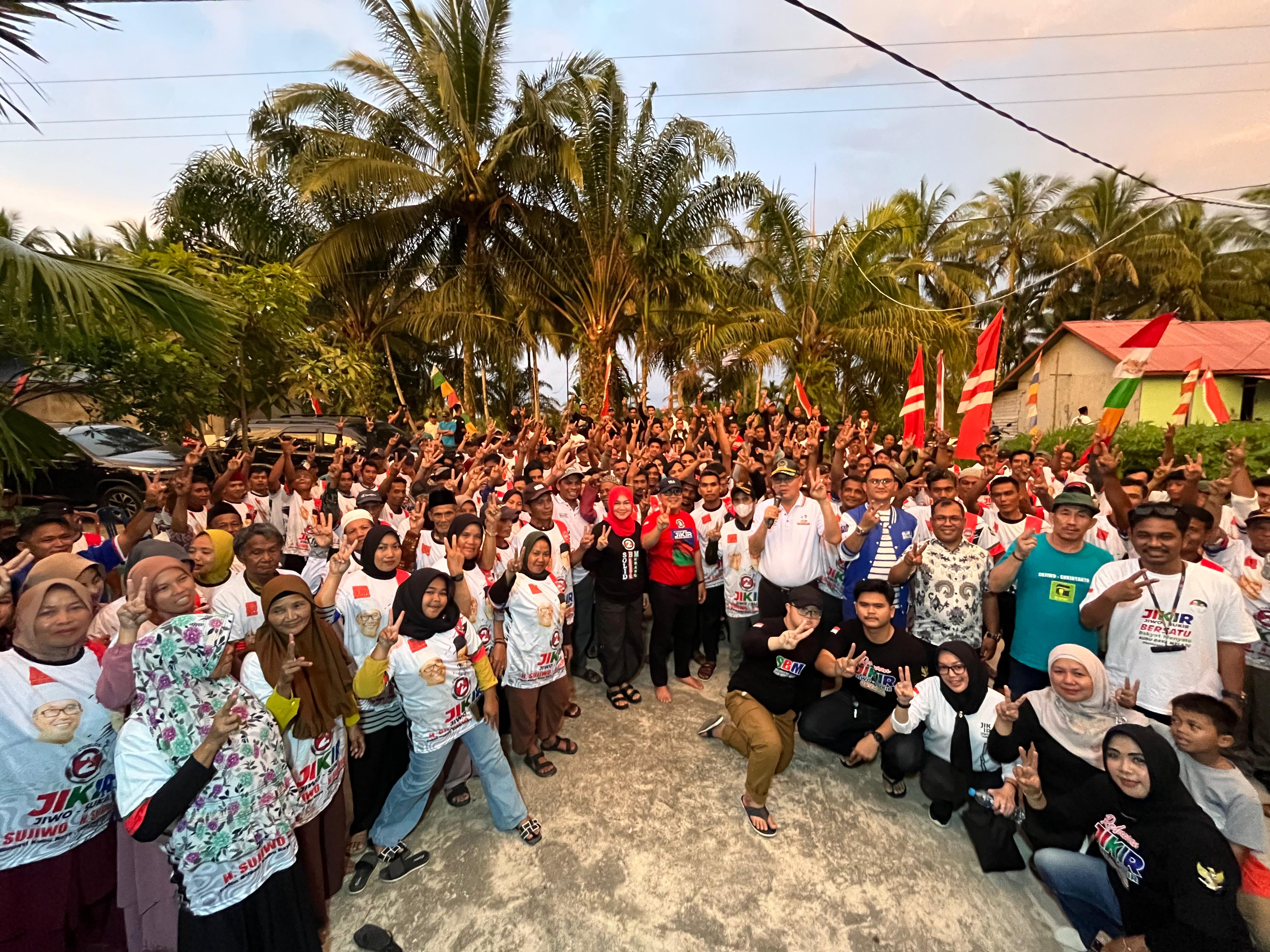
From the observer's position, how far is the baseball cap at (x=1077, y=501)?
11.8 feet

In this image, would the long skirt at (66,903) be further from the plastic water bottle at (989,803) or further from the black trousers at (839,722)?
the plastic water bottle at (989,803)

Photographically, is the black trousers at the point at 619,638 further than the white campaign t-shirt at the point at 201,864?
Yes

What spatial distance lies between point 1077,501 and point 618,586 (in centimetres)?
315

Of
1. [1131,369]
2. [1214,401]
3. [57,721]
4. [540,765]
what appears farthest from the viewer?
[1214,401]

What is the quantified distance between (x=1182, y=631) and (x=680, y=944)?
9.56 feet

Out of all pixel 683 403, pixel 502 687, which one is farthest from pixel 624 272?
pixel 502 687

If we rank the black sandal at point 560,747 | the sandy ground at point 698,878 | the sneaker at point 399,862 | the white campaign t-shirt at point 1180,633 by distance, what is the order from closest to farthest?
the sandy ground at point 698,878 → the white campaign t-shirt at point 1180,633 → the sneaker at point 399,862 → the black sandal at point 560,747

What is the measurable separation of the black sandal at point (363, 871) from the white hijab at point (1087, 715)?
3.55 meters

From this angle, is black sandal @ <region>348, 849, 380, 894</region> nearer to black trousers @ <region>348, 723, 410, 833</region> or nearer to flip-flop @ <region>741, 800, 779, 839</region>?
black trousers @ <region>348, 723, 410, 833</region>

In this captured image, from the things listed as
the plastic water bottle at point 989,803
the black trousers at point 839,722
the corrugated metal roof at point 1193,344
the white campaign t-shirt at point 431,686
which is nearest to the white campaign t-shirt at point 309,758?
the white campaign t-shirt at point 431,686

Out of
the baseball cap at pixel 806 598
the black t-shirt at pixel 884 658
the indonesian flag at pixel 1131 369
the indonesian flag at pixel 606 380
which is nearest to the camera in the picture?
the baseball cap at pixel 806 598

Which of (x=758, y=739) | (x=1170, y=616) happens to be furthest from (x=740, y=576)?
(x=1170, y=616)

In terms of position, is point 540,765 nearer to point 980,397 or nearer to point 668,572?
point 668,572

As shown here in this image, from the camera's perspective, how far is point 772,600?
4.55m
